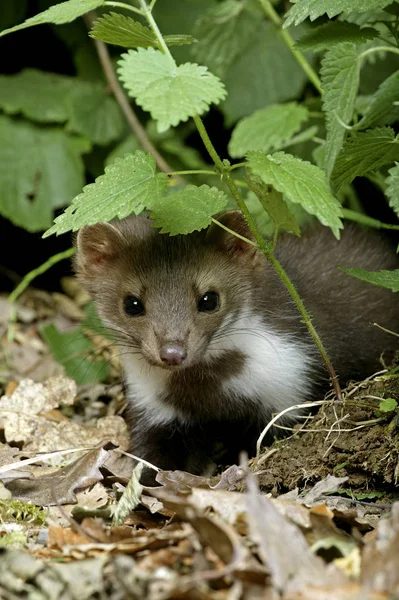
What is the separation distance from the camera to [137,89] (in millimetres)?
2863

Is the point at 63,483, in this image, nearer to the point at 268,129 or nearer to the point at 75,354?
the point at 75,354

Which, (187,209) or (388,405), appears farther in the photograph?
(388,405)

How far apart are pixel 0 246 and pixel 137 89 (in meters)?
5.25

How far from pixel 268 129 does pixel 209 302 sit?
156cm

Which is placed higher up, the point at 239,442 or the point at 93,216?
the point at 93,216

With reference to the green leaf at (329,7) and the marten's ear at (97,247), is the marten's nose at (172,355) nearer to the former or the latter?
the marten's ear at (97,247)

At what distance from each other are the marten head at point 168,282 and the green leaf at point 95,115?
2.43 metres

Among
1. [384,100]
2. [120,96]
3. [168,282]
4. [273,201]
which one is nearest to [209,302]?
[168,282]

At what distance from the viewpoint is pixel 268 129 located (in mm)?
5293

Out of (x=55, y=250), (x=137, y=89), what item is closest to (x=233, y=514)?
(x=137, y=89)

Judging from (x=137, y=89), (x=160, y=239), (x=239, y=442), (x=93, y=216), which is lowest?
(x=239, y=442)

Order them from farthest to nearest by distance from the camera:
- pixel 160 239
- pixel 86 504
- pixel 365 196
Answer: pixel 365 196 < pixel 160 239 < pixel 86 504

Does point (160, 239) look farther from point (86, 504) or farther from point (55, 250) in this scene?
point (55, 250)

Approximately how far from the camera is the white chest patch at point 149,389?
181 inches
